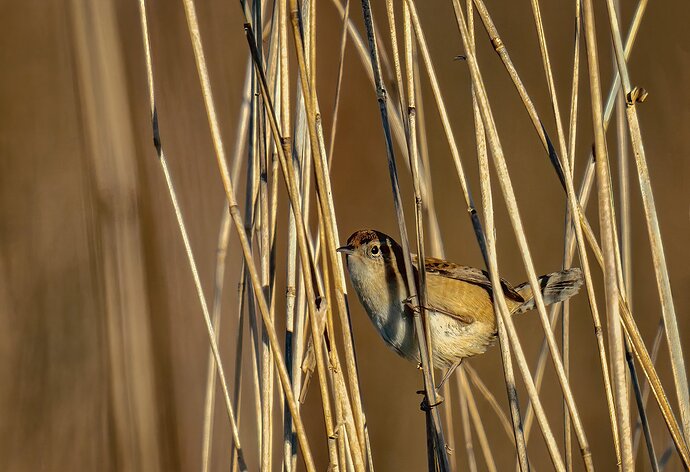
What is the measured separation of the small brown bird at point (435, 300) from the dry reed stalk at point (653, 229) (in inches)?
22.9

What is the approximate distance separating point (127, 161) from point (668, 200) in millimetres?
2517

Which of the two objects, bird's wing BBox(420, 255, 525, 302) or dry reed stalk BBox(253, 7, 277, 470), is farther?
bird's wing BBox(420, 255, 525, 302)

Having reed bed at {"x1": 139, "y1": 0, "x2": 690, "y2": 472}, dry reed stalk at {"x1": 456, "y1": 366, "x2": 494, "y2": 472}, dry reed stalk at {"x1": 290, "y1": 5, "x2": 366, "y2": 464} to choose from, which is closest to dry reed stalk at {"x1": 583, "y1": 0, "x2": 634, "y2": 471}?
reed bed at {"x1": 139, "y1": 0, "x2": 690, "y2": 472}

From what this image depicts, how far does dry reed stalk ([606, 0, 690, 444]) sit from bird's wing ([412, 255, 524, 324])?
581mm

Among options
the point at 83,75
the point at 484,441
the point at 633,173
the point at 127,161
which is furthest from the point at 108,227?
the point at 633,173

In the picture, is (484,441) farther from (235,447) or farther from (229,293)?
(229,293)

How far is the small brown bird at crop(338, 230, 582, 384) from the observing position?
2070 mm

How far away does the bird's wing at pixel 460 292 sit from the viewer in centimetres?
211

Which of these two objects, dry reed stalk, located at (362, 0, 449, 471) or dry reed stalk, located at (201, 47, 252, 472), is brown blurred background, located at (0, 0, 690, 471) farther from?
dry reed stalk, located at (362, 0, 449, 471)

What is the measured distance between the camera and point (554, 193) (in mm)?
3555

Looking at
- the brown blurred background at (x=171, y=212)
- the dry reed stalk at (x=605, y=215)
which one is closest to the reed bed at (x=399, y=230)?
the dry reed stalk at (x=605, y=215)

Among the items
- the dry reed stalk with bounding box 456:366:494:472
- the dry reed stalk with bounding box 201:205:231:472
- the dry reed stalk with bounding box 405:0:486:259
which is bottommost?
the dry reed stalk with bounding box 456:366:494:472

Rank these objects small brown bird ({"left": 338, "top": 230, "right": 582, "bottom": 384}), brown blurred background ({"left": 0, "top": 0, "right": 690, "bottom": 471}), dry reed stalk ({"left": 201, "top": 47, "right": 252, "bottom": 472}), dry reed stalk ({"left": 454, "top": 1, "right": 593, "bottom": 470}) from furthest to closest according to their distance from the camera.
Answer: brown blurred background ({"left": 0, "top": 0, "right": 690, "bottom": 471}) < small brown bird ({"left": 338, "top": 230, "right": 582, "bottom": 384}) < dry reed stalk ({"left": 201, "top": 47, "right": 252, "bottom": 472}) < dry reed stalk ({"left": 454, "top": 1, "right": 593, "bottom": 470})

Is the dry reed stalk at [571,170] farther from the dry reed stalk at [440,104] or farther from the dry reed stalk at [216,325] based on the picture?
the dry reed stalk at [216,325]
